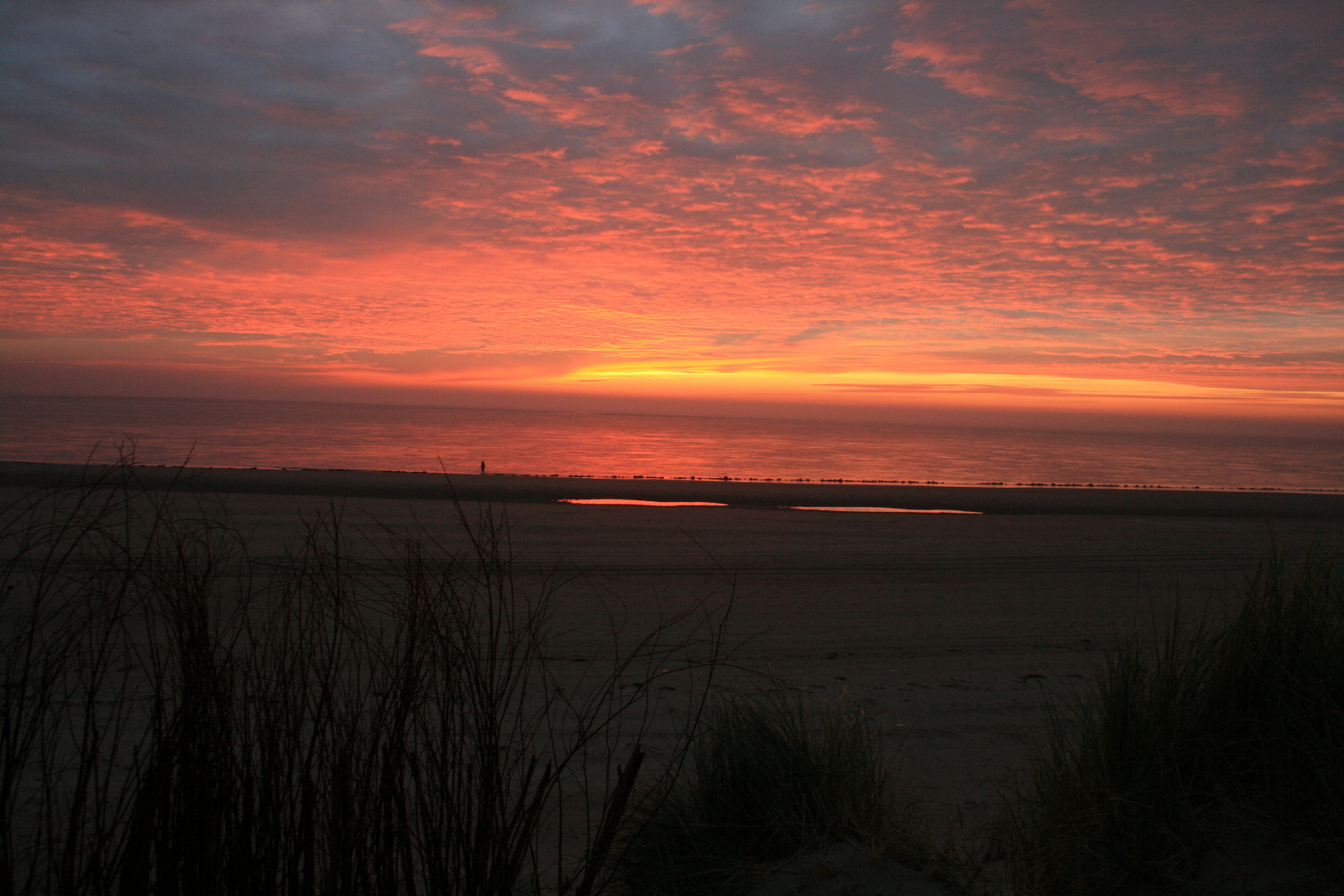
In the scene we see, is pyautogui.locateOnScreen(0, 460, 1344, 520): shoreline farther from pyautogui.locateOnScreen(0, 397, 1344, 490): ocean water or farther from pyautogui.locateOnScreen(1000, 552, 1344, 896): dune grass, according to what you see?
pyautogui.locateOnScreen(1000, 552, 1344, 896): dune grass

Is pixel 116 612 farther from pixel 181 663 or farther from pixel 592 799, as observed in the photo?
pixel 592 799

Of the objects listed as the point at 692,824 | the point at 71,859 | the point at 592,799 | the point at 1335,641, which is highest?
the point at 1335,641

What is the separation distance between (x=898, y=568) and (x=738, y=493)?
49.3 feet

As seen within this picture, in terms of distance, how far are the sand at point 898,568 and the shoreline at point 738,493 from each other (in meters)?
0.20

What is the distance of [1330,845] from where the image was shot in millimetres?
2875

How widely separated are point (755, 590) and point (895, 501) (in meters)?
16.6

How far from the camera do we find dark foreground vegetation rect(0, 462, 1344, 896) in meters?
2.42

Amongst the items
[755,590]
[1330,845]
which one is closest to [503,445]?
[755,590]

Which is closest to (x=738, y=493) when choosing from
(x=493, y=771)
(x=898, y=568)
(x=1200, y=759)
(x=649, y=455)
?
(x=898, y=568)

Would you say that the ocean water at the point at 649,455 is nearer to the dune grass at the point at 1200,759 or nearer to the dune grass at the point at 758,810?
the dune grass at the point at 758,810

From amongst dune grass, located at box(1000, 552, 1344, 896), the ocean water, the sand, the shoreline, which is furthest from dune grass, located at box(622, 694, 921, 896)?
the ocean water

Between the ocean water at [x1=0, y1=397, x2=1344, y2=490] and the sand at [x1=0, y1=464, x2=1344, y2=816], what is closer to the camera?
the sand at [x1=0, y1=464, x2=1344, y2=816]

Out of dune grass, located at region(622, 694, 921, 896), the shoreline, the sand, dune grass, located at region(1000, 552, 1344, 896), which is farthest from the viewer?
the shoreline

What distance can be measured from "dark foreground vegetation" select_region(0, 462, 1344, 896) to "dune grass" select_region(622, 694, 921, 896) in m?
0.01
